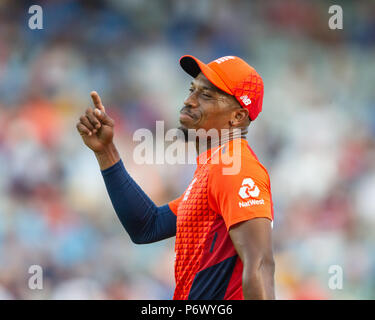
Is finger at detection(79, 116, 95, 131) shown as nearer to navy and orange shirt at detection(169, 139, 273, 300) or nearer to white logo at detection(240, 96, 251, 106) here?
navy and orange shirt at detection(169, 139, 273, 300)

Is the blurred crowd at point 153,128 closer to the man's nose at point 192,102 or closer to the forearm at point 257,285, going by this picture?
the man's nose at point 192,102

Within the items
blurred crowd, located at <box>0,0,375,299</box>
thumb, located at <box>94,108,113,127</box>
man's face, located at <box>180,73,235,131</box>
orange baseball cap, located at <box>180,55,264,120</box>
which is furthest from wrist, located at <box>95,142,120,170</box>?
blurred crowd, located at <box>0,0,375,299</box>

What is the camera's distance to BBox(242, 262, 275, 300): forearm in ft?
5.57

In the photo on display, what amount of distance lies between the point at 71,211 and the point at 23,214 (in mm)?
487

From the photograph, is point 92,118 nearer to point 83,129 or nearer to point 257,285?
point 83,129

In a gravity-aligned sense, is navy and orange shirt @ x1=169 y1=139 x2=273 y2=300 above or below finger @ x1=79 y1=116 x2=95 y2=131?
below

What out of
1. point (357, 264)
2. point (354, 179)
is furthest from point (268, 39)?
point (357, 264)

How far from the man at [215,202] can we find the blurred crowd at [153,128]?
2931mm

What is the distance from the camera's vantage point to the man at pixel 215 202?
179 centimetres

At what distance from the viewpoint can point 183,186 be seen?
546 cm

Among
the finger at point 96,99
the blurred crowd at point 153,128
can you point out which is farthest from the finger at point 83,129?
the blurred crowd at point 153,128

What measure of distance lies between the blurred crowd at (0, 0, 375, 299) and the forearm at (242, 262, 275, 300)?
3501mm

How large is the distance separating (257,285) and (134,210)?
0.87 meters
